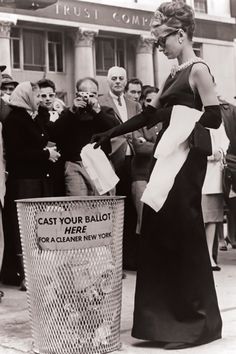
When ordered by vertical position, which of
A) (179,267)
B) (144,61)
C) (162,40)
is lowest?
(179,267)

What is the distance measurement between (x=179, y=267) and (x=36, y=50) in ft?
71.7

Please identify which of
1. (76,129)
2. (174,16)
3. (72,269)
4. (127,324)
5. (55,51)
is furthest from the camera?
(55,51)

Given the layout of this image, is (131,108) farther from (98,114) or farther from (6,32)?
(6,32)

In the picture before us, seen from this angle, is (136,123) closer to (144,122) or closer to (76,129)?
(144,122)

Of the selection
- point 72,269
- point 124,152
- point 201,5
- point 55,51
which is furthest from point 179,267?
point 201,5

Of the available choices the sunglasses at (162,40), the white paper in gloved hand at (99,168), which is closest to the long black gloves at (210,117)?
the sunglasses at (162,40)

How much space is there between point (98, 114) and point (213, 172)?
1438 mm

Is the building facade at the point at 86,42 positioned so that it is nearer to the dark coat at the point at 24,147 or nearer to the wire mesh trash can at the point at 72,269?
the dark coat at the point at 24,147

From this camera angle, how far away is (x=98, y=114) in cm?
629

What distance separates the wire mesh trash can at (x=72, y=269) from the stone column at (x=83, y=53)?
2131cm

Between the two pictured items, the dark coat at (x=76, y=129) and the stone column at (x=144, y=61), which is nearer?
the dark coat at (x=76, y=129)

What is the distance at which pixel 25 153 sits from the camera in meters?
5.89

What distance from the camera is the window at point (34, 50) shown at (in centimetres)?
2452

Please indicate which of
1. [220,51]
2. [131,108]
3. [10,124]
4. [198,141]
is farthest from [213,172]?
[220,51]
